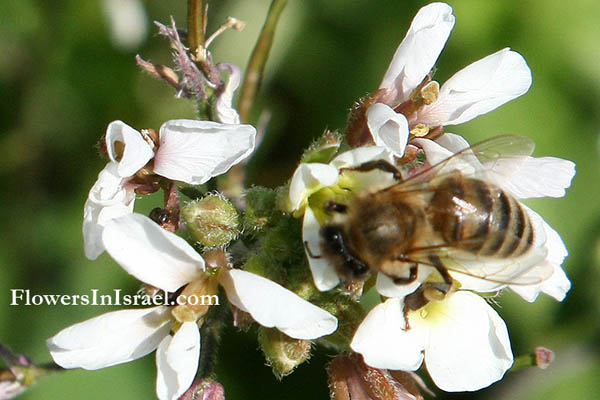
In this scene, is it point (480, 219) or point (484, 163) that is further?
point (484, 163)

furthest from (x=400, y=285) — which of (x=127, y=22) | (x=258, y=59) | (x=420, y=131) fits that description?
(x=127, y=22)

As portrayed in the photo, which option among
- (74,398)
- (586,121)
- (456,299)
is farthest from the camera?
(586,121)

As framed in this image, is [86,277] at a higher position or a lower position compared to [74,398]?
higher

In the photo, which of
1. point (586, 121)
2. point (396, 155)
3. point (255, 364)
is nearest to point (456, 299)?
point (396, 155)

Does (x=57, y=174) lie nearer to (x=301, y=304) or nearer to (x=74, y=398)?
(x=74, y=398)

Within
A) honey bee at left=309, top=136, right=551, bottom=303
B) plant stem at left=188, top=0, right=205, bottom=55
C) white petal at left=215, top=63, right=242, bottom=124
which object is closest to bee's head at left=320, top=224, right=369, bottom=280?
honey bee at left=309, top=136, right=551, bottom=303

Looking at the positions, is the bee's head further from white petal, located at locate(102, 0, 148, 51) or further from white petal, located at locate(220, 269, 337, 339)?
white petal, located at locate(102, 0, 148, 51)

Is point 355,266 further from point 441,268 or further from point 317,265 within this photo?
point 441,268
